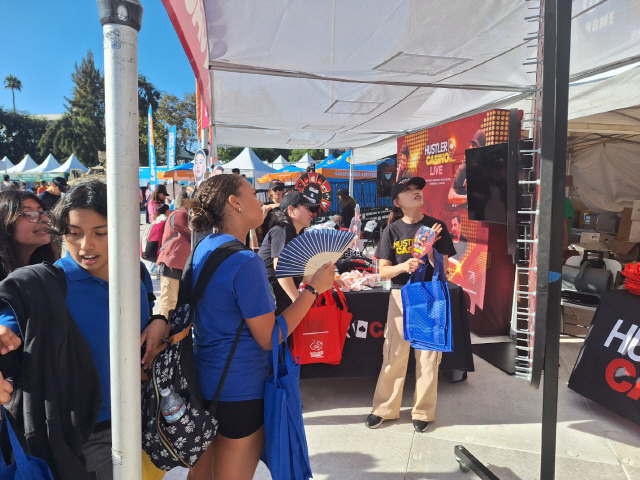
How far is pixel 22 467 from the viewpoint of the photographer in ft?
3.10

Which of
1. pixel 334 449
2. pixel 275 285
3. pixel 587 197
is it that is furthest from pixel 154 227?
pixel 587 197

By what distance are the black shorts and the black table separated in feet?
6.68

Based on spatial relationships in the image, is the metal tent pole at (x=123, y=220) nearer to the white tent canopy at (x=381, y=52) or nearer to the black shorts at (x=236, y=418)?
the black shorts at (x=236, y=418)

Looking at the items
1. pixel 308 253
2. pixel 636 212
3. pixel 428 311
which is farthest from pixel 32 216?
pixel 636 212

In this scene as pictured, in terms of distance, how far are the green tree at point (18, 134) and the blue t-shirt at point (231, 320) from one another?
6580 cm

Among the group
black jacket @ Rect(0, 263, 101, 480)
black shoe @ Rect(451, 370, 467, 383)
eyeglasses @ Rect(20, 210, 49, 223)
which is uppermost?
eyeglasses @ Rect(20, 210, 49, 223)

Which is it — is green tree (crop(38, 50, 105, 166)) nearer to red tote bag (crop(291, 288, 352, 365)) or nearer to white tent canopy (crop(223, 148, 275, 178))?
white tent canopy (crop(223, 148, 275, 178))

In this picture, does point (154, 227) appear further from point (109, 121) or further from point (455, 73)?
point (109, 121)

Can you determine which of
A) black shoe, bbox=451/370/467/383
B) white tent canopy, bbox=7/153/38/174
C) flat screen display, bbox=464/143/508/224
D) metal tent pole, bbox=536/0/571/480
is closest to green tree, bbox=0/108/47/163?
white tent canopy, bbox=7/153/38/174

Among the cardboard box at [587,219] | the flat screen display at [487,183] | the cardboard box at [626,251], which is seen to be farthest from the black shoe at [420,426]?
the cardboard box at [587,219]

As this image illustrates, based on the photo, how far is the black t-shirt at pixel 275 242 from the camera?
312 centimetres

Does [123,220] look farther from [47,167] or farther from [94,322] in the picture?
A: [47,167]

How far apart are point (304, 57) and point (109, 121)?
369 cm

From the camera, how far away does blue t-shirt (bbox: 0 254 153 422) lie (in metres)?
1.26
